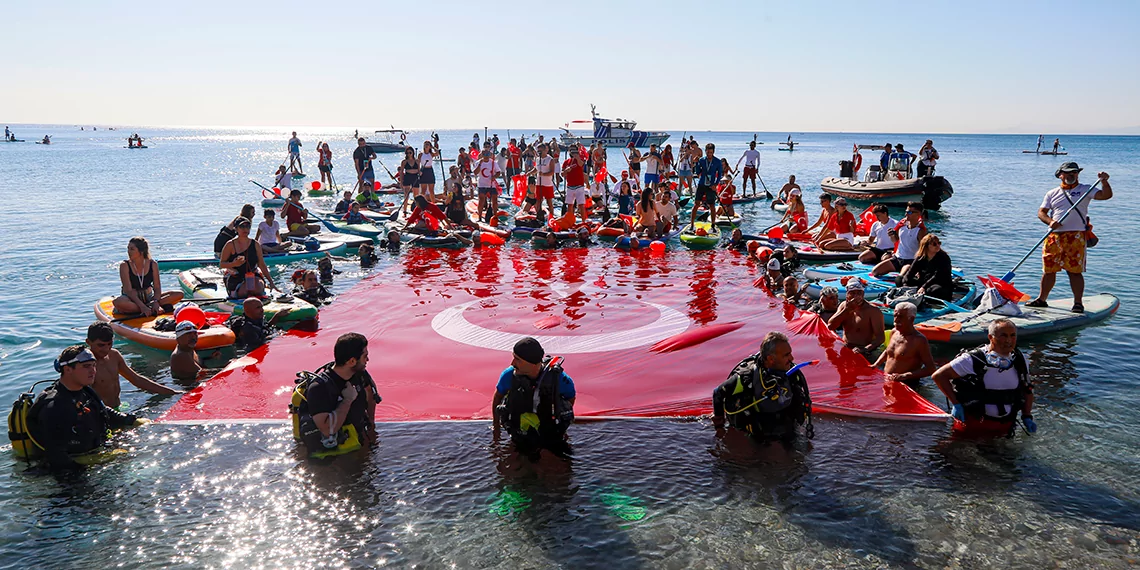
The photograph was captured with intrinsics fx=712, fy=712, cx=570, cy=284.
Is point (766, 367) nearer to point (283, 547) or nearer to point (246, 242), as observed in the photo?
point (283, 547)

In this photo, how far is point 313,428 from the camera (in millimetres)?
7109

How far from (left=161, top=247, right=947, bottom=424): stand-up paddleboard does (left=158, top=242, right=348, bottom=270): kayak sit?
2466mm

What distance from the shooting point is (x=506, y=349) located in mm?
11141

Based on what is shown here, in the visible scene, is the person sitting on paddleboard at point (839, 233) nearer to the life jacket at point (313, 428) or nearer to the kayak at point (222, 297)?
the kayak at point (222, 297)

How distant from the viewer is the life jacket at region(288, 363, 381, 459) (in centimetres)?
698

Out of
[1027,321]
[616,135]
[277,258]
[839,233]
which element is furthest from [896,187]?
[616,135]

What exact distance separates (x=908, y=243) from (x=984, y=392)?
287 inches

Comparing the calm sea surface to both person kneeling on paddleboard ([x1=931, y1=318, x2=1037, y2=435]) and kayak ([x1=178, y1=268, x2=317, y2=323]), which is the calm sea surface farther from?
kayak ([x1=178, y1=268, x2=317, y2=323])

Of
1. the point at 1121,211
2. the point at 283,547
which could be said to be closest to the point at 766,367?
the point at 283,547

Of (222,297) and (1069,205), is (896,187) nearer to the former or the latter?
(1069,205)

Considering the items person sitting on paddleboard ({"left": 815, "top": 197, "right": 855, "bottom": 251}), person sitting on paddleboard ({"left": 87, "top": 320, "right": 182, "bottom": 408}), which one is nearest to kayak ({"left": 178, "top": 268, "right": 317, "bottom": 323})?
person sitting on paddleboard ({"left": 87, "top": 320, "right": 182, "bottom": 408})

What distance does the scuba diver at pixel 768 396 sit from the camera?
7.05 meters

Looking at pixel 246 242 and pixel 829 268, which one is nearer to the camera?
pixel 246 242

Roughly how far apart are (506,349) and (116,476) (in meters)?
5.39
